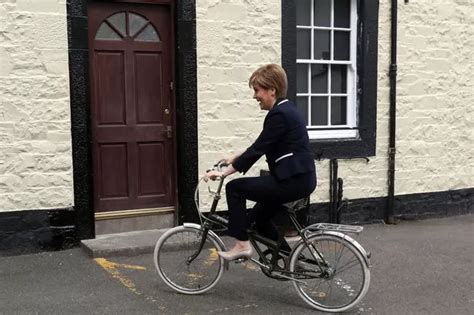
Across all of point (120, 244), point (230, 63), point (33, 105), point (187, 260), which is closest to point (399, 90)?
point (230, 63)

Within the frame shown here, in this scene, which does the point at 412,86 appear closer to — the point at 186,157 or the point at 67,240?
the point at 186,157

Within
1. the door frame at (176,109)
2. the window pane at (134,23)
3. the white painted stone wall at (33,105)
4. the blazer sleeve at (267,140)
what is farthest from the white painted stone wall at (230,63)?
the blazer sleeve at (267,140)

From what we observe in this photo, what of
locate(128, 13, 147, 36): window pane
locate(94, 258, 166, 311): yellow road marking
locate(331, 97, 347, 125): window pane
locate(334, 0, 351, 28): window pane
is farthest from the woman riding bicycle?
locate(334, 0, 351, 28): window pane

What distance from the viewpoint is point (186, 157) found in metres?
6.72

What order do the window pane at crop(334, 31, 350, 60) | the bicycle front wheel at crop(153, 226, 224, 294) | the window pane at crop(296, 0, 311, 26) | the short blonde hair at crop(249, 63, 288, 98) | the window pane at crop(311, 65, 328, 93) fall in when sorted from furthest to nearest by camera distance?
the window pane at crop(334, 31, 350, 60), the window pane at crop(311, 65, 328, 93), the window pane at crop(296, 0, 311, 26), the bicycle front wheel at crop(153, 226, 224, 294), the short blonde hair at crop(249, 63, 288, 98)

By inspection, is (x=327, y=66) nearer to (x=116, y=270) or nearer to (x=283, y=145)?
(x=283, y=145)

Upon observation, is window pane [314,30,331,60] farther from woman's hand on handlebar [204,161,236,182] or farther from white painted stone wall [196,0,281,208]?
woman's hand on handlebar [204,161,236,182]

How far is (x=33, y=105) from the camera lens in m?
6.02

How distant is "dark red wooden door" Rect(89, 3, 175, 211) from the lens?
21.3 feet

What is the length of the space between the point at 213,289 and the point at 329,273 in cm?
109

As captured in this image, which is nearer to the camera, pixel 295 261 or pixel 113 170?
pixel 295 261

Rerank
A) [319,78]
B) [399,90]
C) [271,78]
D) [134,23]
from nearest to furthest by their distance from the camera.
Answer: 1. [271,78]
2. [134,23]
3. [319,78]
4. [399,90]

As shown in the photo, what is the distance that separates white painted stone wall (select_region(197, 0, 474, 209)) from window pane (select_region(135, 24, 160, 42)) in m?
0.51

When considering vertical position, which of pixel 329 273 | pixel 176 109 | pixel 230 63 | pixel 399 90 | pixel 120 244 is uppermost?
pixel 230 63
